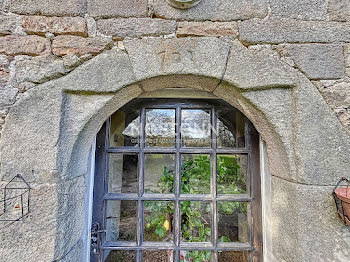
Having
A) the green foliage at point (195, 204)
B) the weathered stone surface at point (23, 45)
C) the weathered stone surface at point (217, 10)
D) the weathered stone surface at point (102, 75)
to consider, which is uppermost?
the weathered stone surface at point (217, 10)

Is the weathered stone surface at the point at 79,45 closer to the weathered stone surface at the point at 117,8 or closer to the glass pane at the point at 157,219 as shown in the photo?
the weathered stone surface at the point at 117,8

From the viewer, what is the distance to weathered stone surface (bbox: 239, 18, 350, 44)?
3.56 feet

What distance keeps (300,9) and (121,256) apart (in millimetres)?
1933

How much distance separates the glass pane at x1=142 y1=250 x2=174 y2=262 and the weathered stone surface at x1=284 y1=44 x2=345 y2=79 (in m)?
1.43

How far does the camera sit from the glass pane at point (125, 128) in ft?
4.64

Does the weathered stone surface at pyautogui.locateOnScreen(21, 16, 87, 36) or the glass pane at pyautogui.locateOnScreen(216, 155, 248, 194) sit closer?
the weathered stone surface at pyautogui.locateOnScreen(21, 16, 87, 36)

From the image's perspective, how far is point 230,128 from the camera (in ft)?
4.71

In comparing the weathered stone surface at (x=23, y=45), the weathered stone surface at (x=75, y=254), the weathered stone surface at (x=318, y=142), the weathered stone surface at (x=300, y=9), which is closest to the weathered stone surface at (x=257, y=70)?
the weathered stone surface at (x=318, y=142)

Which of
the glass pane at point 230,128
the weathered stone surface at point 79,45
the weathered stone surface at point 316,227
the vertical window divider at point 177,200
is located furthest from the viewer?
the glass pane at point 230,128

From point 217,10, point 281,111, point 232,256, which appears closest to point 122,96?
point 217,10

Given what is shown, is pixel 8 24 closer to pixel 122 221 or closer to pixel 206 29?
pixel 206 29

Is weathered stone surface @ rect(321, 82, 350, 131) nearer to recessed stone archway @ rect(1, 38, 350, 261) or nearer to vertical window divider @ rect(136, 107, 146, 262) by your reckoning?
recessed stone archway @ rect(1, 38, 350, 261)

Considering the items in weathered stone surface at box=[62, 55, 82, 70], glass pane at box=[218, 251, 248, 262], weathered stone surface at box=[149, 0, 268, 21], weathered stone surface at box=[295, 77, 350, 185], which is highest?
weathered stone surface at box=[149, 0, 268, 21]

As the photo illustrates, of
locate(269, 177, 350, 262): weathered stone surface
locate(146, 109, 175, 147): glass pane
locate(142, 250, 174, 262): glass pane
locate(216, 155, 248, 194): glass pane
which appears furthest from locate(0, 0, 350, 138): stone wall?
locate(142, 250, 174, 262): glass pane
